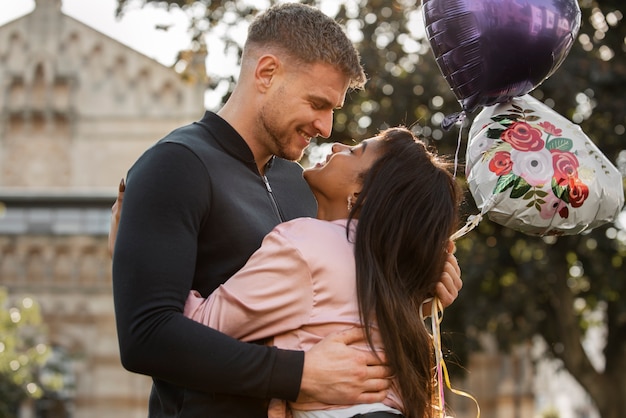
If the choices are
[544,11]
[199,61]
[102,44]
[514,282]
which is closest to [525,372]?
[102,44]

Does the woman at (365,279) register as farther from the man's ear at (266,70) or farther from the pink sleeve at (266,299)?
the man's ear at (266,70)

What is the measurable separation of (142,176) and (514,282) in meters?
11.8

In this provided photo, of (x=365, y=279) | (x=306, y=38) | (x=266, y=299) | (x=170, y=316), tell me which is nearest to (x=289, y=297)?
(x=266, y=299)

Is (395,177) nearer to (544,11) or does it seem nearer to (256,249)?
(256,249)

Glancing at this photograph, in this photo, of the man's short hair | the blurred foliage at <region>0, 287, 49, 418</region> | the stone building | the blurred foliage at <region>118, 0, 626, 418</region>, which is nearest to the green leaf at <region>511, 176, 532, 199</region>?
the man's short hair

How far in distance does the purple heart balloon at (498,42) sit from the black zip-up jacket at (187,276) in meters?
1.13

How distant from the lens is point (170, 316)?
299 centimetres

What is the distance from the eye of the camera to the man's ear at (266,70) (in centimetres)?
367

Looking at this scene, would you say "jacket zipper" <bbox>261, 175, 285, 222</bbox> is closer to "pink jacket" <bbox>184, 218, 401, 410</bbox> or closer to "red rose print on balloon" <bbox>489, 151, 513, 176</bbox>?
"pink jacket" <bbox>184, 218, 401, 410</bbox>

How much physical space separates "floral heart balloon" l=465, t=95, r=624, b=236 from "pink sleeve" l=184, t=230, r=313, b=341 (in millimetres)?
1036

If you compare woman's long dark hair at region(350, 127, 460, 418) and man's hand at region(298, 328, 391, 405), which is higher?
woman's long dark hair at region(350, 127, 460, 418)

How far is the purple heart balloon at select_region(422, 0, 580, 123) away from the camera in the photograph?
13.3 ft

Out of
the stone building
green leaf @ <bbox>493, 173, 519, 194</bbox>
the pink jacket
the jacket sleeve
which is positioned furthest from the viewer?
the stone building

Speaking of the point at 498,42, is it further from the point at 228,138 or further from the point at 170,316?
the point at 170,316
